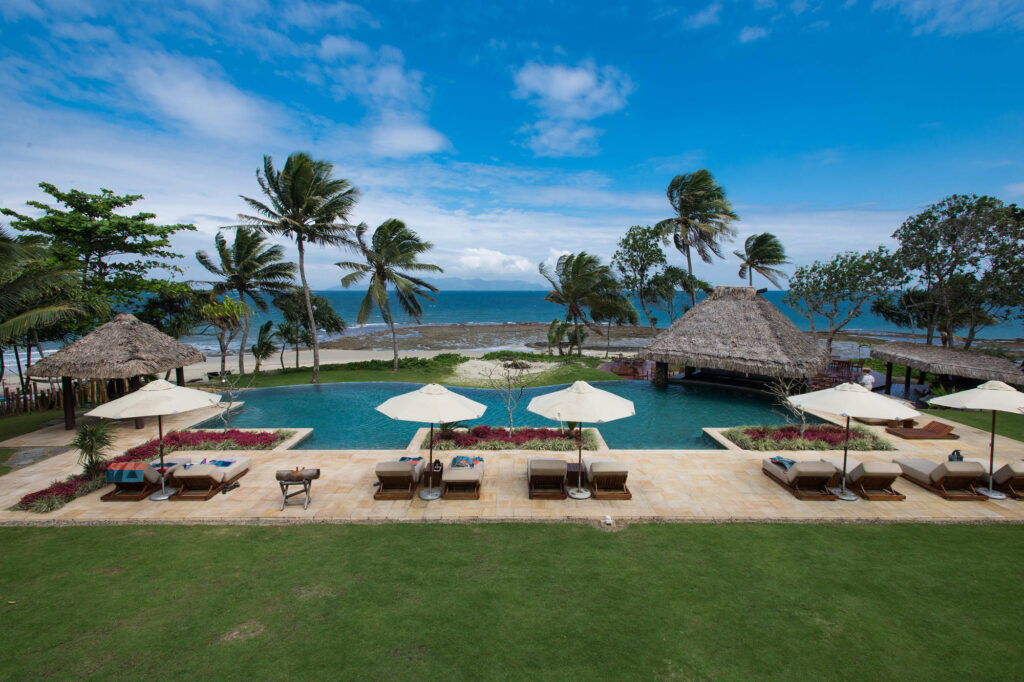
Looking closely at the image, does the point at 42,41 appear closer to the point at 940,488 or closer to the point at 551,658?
the point at 551,658

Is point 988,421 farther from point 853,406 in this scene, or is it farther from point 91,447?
point 91,447

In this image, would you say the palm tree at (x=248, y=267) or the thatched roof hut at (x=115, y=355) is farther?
the palm tree at (x=248, y=267)

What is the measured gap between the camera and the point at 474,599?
5.03 metres

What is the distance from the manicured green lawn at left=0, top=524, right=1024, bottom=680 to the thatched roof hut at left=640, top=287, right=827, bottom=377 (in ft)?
32.2

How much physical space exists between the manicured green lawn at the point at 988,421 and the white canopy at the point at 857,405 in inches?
287

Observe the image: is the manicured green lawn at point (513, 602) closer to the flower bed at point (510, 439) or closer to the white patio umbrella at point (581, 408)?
the white patio umbrella at point (581, 408)

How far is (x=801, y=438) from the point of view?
11000 mm

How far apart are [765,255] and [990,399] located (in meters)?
19.6

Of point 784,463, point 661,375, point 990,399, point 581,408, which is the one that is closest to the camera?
point 581,408

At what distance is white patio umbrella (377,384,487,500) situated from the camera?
289 inches

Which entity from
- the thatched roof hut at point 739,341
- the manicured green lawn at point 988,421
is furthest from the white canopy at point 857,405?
the thatched roof hut at point 739,341

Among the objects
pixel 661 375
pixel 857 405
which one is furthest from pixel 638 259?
pixel 857 405

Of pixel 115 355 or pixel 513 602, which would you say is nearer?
pixel 513 602

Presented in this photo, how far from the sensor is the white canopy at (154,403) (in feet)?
24.2
